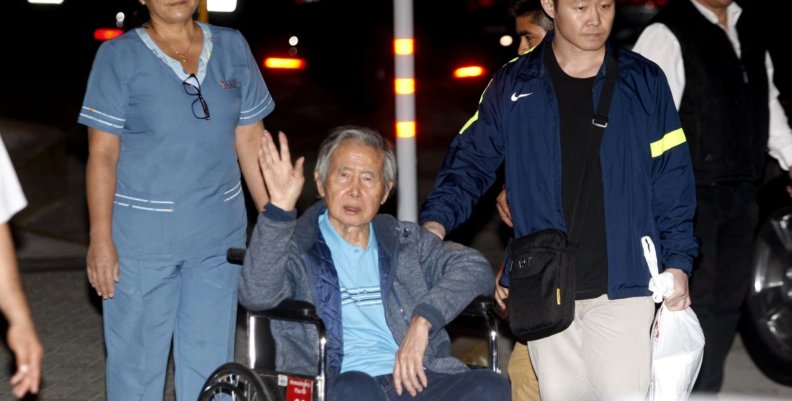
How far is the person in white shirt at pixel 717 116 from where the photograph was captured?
19.9 feet

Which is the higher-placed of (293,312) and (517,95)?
(517,95)

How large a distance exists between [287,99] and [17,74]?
17.7 ft

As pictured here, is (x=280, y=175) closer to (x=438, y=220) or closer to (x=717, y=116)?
(x=438, y=220)

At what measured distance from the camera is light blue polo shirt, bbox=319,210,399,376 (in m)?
5.12

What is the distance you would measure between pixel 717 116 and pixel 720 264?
2.27 ft

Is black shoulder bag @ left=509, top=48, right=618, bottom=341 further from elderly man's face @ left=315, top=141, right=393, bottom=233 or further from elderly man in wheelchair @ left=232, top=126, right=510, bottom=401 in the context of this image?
elderly man's face @ left=315, top=141, right=393, bottom=233

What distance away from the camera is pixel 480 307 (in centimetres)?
507

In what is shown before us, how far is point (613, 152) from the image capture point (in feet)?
15.7

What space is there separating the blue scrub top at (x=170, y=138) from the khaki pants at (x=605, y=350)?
138 cm

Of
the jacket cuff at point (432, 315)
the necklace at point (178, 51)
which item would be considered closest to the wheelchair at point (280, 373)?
the jacket cuff at point (432, 315)

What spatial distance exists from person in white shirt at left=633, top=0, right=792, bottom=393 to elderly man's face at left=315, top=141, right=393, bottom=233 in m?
1.60

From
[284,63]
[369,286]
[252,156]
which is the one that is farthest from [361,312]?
[284,63]

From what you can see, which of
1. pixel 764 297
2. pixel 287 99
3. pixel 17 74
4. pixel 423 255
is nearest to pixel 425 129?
pixel 287 99

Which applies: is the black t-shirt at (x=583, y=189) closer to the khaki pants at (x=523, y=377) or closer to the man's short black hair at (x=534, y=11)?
the khaki pants at (x=523, y=377)
